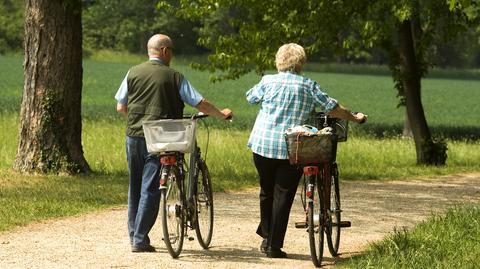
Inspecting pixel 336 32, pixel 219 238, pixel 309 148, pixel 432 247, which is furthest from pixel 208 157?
pixel 309 148

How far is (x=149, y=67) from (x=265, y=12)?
1237 cm

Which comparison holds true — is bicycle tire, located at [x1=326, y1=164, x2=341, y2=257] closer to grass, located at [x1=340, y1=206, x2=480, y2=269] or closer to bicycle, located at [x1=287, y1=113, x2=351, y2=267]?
bicycle, located at [x1=287, y1=113, x2=351, y2=267]

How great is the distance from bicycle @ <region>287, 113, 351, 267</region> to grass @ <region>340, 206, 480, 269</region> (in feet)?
0.93

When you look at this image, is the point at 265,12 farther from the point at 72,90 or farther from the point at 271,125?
the point at 271,125

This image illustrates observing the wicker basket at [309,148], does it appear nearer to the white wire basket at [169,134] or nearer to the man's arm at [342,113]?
the man's arm at [342,113]

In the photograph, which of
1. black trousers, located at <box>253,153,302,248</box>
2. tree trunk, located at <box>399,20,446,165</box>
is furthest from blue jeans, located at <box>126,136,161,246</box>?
tree trunk, located at <box>399,20,446,165</box>

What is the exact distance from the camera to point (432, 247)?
10.5 m

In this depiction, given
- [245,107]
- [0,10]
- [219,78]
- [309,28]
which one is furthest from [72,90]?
[0,10]

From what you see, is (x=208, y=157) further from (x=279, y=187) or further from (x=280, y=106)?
(x=280, y=106)

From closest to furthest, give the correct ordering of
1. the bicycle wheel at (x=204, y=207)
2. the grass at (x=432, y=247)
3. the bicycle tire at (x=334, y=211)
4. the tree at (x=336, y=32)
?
the grass at (x=432, y=247), the bicycle tire at (x=334, y=211), the bicycle wheel at (x=204, y=207), the tree at (x=336, y=32)

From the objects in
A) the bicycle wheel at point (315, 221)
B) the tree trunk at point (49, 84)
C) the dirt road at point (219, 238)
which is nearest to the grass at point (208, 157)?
the tree trunk at point (49, 84)

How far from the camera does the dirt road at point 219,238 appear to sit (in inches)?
392

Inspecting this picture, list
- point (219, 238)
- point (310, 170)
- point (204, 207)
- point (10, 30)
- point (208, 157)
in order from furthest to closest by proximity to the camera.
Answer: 1. point (10, 30)
2. point (208, 157)
3. point (219, 238)
4. point (204, 207)
5. point (310, 170)

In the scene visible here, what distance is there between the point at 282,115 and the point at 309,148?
401mm
